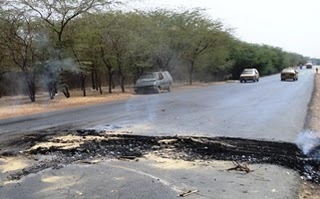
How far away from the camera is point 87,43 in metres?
27.3

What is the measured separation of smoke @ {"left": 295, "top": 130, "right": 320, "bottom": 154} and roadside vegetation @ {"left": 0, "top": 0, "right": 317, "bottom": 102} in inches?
701

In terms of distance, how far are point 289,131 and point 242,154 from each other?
10.9 feet

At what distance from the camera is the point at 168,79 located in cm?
3428

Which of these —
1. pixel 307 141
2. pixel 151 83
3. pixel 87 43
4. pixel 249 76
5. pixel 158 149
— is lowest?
pixel 307 141

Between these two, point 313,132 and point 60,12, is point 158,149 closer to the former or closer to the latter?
point 313,132

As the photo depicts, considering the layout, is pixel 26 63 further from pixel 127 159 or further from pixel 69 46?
pixel 127 159

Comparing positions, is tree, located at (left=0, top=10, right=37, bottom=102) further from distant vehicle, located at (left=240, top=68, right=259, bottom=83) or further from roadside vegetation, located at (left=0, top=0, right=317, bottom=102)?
distant vehicle, located at (left=240, top=68, right=259, bottom=83)

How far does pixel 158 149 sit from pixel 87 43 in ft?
65.0

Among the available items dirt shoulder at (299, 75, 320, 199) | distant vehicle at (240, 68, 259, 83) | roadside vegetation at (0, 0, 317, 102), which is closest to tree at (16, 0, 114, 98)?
roadside vegetation at (0, 0, 317, 102)

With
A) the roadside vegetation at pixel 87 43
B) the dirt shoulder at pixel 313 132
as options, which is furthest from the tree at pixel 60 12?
the dirt shoulder at pixel 313 132

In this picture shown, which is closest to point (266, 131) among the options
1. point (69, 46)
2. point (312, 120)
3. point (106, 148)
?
point (312, 120)

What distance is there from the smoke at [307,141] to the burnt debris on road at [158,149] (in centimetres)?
18

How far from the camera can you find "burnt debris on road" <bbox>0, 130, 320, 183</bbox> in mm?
7590

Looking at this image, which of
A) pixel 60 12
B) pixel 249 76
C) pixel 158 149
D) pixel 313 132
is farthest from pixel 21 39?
pixel 249 76
